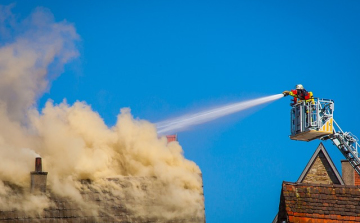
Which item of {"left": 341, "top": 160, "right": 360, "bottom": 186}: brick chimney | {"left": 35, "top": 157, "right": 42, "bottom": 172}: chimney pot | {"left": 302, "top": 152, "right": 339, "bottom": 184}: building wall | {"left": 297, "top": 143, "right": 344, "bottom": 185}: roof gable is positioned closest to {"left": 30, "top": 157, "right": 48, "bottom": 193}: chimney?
{"left": 35, "top": 157, "right": 42, "bottom": 172}: chimney pot

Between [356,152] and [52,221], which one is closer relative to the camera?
[52,221]

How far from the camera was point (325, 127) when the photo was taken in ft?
155

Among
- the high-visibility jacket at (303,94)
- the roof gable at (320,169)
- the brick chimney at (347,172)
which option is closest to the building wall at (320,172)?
the roof gable at (320,169)

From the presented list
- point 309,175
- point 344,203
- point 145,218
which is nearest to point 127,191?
point 145,218

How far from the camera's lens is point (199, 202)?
4084cm

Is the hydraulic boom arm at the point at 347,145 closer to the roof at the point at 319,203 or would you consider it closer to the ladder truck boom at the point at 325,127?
the ladder truck boom at the point at 325,127

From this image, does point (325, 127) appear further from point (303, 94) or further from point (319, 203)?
point (319, 203)

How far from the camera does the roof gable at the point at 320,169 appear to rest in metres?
48.4

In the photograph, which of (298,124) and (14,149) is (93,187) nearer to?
(14,149)

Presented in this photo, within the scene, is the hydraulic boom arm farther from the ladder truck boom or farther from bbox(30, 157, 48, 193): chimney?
bbox(30, 157, 48, 193): chimney

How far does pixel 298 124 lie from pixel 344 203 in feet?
38.1

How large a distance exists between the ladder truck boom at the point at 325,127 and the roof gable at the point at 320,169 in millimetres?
1169

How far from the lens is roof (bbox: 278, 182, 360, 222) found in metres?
36.2

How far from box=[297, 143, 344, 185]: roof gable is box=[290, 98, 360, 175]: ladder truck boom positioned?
3.84 feet
